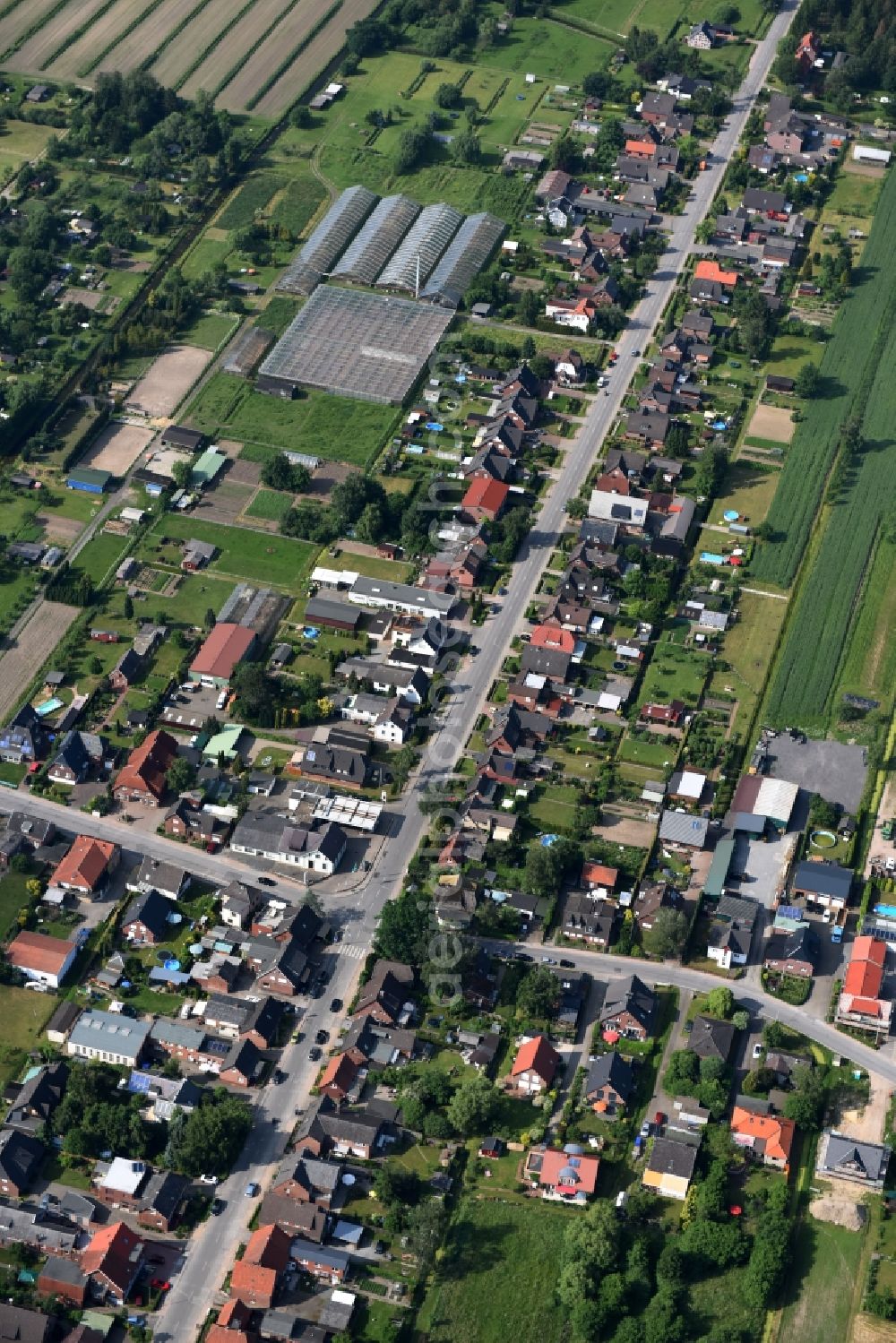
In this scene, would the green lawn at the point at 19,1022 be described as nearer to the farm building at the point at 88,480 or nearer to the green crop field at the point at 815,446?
the farm building at the point at 88,480

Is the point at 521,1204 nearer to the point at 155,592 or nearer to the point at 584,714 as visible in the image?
the point at 584,714

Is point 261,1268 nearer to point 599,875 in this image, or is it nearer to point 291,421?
point 599,875

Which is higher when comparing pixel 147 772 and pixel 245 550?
pixel 245 550

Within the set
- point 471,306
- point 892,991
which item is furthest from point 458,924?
point 471,306

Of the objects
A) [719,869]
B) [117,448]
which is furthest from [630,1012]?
[117,448]

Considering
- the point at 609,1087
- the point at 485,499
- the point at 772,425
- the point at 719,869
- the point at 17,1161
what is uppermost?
the point at 772,425

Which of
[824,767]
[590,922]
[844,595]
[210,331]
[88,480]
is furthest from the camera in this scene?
[210,331]

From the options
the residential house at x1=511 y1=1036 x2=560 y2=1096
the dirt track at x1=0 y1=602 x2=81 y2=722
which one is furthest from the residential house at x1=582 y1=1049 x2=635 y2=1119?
the dirt track at x1=0 y1=602 x2=81 y2=722
